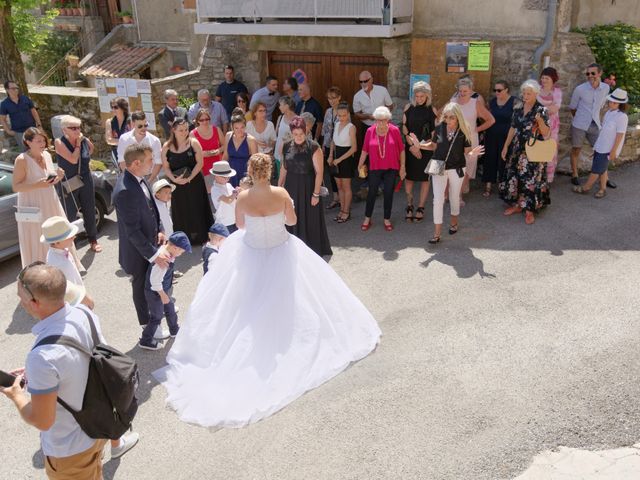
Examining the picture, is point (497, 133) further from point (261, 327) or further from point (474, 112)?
point (261, 327)

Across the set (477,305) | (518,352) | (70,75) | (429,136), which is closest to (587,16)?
(429,136)

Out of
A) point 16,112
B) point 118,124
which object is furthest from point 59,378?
point 16,112

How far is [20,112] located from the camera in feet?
37.3

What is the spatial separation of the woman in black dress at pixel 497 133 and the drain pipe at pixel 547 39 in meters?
0.58

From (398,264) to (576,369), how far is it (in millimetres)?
2785

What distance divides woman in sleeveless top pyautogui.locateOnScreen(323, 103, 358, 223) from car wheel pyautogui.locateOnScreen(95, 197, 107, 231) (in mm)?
3608

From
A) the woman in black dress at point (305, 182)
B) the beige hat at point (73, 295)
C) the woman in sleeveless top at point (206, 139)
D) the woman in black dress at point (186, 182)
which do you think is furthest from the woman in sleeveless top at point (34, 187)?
the beige hat at point (73, 295)

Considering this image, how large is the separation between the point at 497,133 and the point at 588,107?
153 cm

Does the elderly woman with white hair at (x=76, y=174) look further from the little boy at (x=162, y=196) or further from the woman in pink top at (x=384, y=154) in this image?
the woman in pink top at (x=384, y=154)

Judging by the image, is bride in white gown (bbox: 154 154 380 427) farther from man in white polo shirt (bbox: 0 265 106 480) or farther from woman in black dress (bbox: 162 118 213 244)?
woman in black dress (bbox: 162 118 213 244)

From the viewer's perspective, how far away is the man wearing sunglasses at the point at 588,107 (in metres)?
9.43

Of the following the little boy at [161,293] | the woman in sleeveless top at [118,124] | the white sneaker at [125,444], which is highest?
the woman in sleeveless top at [118,124]

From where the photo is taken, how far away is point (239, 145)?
8.64 metres

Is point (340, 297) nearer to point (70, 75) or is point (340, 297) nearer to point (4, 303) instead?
point (4, 303)
